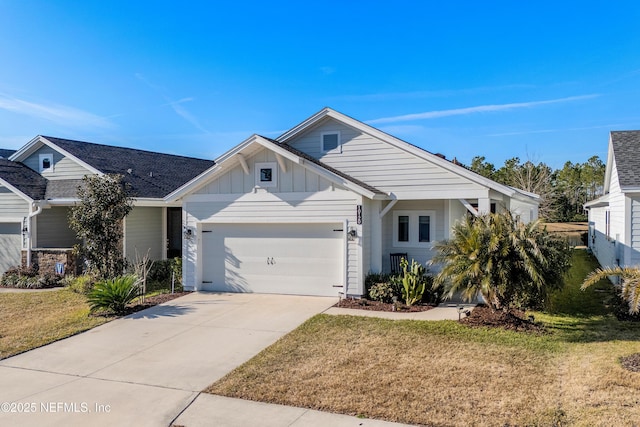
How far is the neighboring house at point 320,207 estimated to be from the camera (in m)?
11.7

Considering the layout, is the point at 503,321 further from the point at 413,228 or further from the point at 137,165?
the point at 137,165

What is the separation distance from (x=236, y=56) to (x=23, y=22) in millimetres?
7673

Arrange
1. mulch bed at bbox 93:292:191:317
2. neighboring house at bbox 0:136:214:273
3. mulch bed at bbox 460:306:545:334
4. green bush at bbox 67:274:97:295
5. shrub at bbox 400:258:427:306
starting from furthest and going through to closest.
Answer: neighboring house at bbox 0:136:214:273
green bush at bbox 67:274:97:295
shrub at bbox 400:258:427:306
mulch bed at bbox 93:292:191:317
mulch bed at bbox 460:306:545:334

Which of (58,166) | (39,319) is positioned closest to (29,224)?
(58,166)

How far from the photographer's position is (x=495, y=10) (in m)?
15.2

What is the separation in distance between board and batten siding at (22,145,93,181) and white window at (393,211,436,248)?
11.8 m

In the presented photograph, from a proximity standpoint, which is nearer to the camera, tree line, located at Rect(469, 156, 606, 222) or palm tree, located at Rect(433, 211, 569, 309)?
palm tree, located at Rect(433, 211, 569, 309)

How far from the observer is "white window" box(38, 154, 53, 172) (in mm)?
17188

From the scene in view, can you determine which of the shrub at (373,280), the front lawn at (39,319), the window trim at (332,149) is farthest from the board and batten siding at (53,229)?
the shrub at (373,280)

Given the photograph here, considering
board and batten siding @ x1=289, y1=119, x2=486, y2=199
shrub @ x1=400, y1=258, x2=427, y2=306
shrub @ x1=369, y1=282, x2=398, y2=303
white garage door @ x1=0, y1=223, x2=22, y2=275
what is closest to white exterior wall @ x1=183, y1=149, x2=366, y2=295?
shrub @ x1=369, y1=282, x2=398, y2=303

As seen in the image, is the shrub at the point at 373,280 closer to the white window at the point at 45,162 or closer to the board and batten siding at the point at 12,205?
the board and batten siding at the point at 12,205

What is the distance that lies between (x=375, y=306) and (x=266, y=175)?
487cm

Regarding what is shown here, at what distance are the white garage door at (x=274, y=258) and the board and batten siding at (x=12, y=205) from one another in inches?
308

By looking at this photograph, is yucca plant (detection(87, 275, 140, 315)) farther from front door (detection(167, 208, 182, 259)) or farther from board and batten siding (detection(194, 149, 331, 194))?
front door (detection(167, 208, 182, 259))
